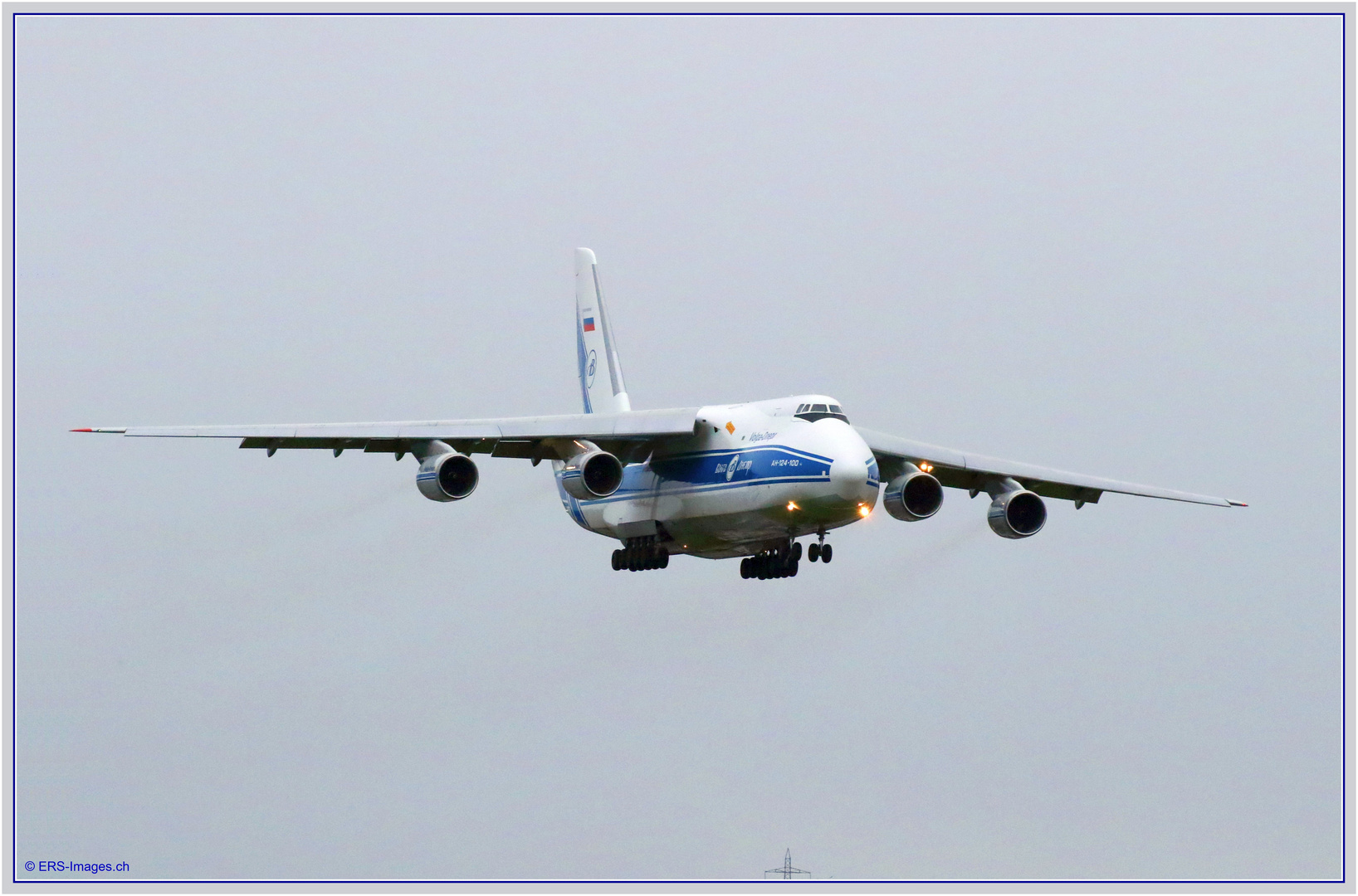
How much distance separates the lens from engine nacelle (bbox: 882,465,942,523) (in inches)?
1249

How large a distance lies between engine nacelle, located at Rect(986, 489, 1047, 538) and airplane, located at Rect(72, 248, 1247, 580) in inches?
0.6

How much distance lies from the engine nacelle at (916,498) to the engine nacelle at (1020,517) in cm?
117

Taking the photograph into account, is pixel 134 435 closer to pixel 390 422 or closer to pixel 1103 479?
pixel 390 422

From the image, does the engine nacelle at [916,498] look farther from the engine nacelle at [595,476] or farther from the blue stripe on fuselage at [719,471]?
the engine nacelle at [595,476]

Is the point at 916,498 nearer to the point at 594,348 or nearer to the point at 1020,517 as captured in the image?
the point at 1020,517

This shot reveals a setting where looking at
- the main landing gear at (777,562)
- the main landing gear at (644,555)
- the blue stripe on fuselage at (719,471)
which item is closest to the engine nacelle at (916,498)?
the main landing gear at (777,562)

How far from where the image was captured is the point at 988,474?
33250 mm

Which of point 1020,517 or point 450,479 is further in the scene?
point 1020,517

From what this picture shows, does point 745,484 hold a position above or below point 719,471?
below

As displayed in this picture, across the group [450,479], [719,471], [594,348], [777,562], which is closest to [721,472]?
[719,471]

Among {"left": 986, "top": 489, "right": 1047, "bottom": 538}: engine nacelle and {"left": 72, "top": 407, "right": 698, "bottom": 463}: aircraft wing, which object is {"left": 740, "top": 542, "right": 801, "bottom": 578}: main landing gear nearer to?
{"left": 72, "top": 407, "right": 698, "bottom": 463}: aircraft wing

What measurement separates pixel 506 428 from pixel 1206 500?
10485 mm

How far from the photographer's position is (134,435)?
29172 mm

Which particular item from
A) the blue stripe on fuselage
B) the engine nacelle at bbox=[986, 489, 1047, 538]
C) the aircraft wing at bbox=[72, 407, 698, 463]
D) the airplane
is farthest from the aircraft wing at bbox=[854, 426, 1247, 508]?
the aircraft wing at bbox=[72, 407, 698, 463]
